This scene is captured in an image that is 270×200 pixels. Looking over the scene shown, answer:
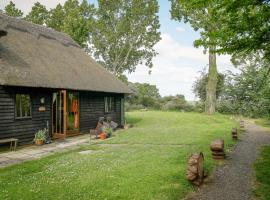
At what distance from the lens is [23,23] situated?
20438 mm

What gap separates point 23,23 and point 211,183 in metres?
17.3

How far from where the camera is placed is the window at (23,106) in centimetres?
1477

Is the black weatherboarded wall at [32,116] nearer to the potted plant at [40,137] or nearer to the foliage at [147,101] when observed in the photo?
the potted plant at [40,137]

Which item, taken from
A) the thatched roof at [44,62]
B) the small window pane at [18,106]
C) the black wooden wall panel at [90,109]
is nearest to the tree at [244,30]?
the thatched roof at [44,62]

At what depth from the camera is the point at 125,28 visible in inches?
1515

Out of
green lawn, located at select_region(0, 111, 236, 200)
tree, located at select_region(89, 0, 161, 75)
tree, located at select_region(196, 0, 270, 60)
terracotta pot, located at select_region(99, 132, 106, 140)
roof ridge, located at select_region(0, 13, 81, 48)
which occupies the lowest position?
green lawn, located at select_region(0, 111, 236, 200)

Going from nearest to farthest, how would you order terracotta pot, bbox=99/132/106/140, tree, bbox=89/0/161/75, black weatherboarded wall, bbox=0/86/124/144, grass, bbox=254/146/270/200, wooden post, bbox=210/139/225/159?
1. grass, bbox=254/146/270/200
2. wooden post, bbox=210/139/225/159
3. black weatherboarded wall, bbox=0/86/124/144
4. terracotta pot, bbox=99/132/106/140
5. tree, bbox=89/0/161/75

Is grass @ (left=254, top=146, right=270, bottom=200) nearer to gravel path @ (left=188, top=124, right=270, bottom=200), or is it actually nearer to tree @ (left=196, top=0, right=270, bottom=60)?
gravel path @ (left=188, top=124, right=270, bottom=200)

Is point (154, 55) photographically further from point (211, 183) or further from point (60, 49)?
point (211, 183)

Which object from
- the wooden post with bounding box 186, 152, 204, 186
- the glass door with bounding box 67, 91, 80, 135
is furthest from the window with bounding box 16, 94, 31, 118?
the wooden post with bounding box 186, 152, 204, 186

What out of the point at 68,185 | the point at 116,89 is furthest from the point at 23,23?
the point at 68,185

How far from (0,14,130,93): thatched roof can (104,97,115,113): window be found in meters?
1.24

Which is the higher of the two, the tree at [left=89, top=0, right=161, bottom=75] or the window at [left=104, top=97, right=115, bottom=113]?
the tree at [left=89, top=0, right=161, bottom=75]

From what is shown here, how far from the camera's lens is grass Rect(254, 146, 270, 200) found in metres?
7.64
